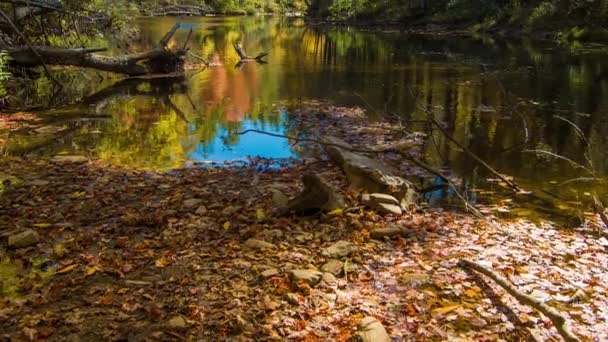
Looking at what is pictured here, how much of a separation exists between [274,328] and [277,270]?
918 mm

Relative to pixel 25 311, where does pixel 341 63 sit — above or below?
above

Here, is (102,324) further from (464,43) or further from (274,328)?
(464,43)

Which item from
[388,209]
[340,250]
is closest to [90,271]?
[340,250]

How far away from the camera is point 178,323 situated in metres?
4.06

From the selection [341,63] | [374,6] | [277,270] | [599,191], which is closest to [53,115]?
[277,270]

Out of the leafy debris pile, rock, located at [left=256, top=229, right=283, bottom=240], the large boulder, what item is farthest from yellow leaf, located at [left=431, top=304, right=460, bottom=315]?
the large boulder

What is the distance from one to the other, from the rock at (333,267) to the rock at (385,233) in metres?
0.79

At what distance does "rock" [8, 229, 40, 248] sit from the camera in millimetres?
5359

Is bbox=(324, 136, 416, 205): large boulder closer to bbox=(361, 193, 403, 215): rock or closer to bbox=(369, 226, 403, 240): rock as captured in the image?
bbox=(361, 193, 403, 215): rock

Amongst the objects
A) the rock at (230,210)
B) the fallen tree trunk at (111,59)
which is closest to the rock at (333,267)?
the rock at (230,210)

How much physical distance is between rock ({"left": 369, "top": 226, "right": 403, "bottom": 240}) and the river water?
245 cm

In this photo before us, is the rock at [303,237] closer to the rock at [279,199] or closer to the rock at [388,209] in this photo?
the rock at [279,199]

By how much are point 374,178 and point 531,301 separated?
9.87 feet

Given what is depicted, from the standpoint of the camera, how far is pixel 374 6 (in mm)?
57156
